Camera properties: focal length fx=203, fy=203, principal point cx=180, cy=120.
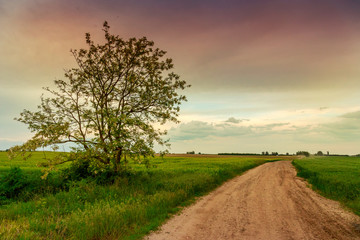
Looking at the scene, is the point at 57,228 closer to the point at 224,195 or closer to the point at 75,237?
the point at 75,237

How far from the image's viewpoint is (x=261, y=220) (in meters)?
9.19

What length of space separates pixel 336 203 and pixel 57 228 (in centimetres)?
1515

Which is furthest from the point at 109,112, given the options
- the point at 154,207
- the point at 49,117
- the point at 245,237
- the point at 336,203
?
the point at 336,203

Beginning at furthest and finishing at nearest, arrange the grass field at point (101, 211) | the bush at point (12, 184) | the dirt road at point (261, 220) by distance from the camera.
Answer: the bush at point (12, 184), the dirt road at point (261, 220), the grass field at point (101, 211)

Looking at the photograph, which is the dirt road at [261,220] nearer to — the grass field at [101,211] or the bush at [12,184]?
the grass field at [101,211]

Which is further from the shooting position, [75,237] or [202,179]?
[202,179]

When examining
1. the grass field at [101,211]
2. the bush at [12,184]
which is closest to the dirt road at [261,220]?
the grass field at [101,211]

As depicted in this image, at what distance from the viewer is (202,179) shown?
56.2ft

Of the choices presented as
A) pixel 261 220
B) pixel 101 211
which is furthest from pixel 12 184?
pixel 261 220

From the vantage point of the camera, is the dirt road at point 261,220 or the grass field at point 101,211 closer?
the grass field at point 101,211

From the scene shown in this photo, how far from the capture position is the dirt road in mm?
7629

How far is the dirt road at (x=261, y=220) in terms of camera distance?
7629mm

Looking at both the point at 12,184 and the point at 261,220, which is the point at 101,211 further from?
the point at 12,184

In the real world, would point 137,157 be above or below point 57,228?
above
